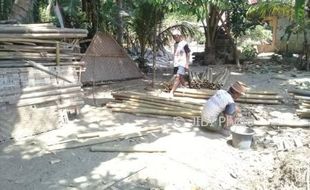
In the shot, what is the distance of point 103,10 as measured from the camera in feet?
39.3

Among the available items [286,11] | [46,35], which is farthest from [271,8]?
[46,35]

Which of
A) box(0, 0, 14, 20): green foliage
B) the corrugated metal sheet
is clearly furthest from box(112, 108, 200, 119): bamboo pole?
box(0, 0, 14, 20): green foliage

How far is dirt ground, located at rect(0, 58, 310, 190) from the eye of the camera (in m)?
5.03

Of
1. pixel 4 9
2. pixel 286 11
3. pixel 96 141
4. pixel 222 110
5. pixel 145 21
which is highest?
pixel 286 11

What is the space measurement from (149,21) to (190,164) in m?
7.57

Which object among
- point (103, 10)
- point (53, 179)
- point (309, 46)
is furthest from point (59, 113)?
point (309, 46)

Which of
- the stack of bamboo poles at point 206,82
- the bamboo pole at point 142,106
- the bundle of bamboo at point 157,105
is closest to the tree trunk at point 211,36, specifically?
the stack of bamboo poles at point 206,82

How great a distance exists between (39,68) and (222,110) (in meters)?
3.22

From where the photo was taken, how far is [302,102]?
8.54m

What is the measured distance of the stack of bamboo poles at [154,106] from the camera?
790cm

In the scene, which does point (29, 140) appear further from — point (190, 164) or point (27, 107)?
point (190, 164)

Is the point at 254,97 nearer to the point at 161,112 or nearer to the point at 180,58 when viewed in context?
the point at 180,58

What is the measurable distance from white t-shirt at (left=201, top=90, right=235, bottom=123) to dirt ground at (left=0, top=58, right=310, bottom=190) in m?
0.33

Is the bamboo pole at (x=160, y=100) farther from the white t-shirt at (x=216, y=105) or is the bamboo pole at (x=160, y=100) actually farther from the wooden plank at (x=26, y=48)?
the wooden plank at (x=26, y=48)
